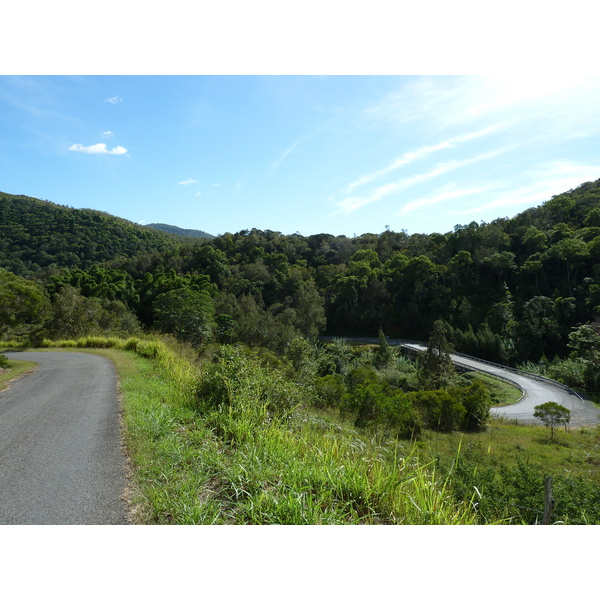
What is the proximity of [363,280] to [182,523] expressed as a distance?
177ft

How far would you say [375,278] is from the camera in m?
55.0

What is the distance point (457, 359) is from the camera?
3666 centimetres

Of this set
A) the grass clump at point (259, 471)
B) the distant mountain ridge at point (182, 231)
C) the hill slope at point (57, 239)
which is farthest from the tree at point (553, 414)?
the distant mountain ridge at point (182, 231)

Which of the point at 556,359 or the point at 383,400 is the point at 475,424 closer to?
the point at 383,400

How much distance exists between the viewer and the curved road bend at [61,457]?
2.48 metres

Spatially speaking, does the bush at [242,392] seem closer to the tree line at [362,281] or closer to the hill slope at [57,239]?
the tree line at [362,281]

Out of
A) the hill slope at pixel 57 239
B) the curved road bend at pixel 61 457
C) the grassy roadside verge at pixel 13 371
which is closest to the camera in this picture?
the curved road bend at pixel 61 457

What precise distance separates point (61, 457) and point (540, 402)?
27454 millimetres

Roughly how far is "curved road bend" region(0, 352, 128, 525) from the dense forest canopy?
24.9m

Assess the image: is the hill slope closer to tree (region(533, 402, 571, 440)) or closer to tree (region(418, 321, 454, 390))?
tree (region(418, 321, 454, 390))

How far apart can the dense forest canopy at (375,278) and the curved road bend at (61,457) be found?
24.9 m
